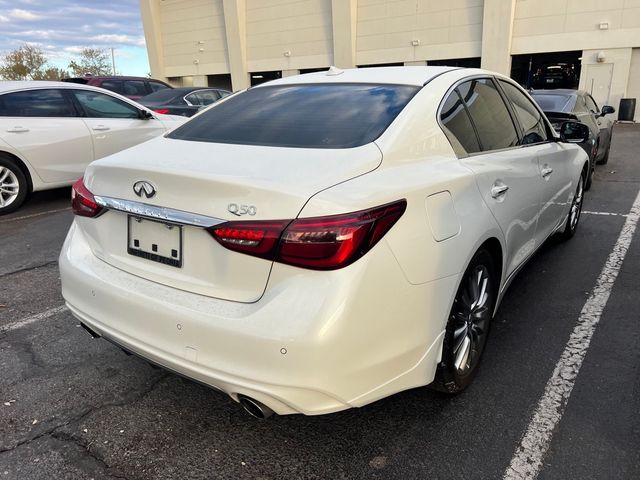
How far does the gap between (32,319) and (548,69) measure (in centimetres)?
2354

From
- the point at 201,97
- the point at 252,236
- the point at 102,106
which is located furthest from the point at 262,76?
the point at 252,236

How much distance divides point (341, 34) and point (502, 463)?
25.4 metres

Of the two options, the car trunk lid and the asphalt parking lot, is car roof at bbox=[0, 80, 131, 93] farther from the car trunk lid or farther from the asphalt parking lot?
the car trunk lid

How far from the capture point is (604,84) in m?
19.9

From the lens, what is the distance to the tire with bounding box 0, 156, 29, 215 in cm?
642

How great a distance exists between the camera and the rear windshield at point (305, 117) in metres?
2.38

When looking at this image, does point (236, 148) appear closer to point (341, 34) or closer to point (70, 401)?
point (70, 401)

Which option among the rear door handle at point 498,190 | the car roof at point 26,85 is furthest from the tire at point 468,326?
the car roof at point 26,85

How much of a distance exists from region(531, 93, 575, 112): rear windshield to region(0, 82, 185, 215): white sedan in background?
214 inches

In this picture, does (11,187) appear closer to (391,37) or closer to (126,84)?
(126,84)

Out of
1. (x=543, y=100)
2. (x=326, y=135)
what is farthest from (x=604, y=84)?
(x=326, y=135)

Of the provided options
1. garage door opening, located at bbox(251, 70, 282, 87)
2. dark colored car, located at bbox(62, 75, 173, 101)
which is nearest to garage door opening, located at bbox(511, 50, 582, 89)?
garage door opening, located at bbox(251, 70, 282, 87)

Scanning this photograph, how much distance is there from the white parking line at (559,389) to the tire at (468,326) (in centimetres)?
38

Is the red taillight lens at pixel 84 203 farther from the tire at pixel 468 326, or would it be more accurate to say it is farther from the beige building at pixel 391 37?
the beige building at pixel 391 37
